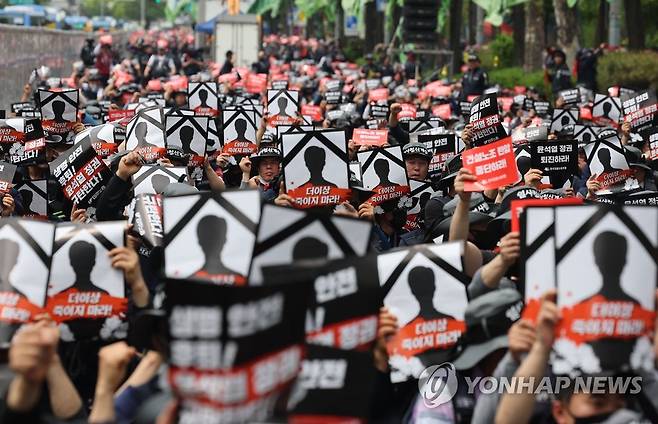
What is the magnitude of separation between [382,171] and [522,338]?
229 inches

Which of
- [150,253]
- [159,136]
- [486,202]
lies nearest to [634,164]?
[486,202]

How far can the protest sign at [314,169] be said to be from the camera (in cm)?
938

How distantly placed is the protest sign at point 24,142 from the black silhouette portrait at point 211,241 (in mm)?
6645

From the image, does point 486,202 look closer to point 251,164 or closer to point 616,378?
point 251,164

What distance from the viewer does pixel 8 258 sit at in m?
6.07

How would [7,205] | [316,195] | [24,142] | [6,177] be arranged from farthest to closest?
[24,142]
[6,177]
[7,205]
[316,195]

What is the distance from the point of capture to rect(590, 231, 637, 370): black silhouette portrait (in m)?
5.11

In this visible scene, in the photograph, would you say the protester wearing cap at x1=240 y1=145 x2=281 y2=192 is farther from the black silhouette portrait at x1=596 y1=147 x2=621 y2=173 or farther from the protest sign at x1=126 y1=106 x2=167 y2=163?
the black silhouette portrait at x1=596 y1=147 x2=621 y2=173

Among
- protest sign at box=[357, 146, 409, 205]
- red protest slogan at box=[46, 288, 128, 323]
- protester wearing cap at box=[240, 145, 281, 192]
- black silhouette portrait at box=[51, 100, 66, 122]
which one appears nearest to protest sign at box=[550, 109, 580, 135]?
black silhouette portrait at box=[51, 100, 66, 122]

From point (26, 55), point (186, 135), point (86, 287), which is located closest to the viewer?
point (86, 287)

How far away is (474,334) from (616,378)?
78 cm

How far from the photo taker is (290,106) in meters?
18.4

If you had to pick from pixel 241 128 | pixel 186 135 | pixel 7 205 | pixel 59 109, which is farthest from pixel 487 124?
pixel 59 109

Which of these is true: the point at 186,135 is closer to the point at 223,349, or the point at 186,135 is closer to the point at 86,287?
the point at 86,287
